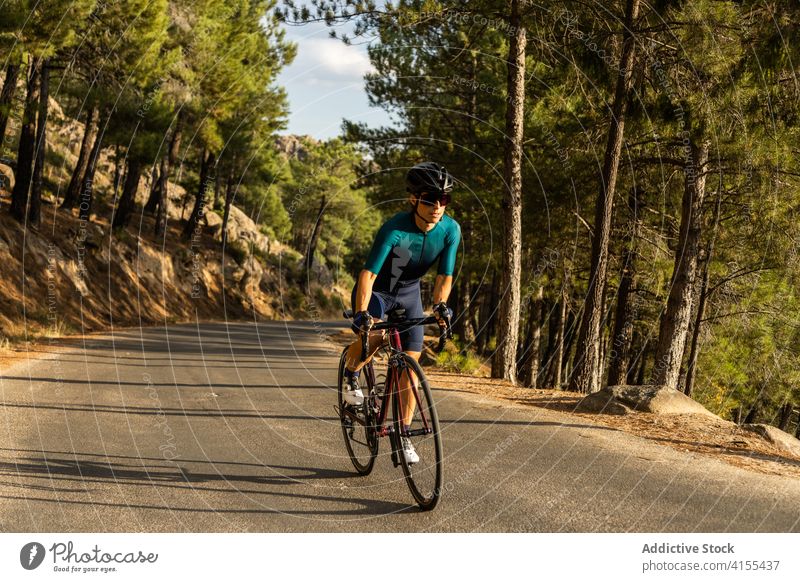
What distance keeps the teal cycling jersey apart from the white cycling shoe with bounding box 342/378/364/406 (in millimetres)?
994

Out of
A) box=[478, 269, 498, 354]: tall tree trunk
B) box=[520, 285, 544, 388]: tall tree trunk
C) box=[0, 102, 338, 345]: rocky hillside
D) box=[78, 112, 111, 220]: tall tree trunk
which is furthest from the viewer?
box=[478, 269, 498, 354]: tall tree trunk

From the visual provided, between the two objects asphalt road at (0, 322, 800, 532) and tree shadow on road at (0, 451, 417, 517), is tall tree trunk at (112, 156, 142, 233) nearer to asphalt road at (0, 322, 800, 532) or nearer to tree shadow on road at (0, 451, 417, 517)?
asphalt road at (0, 322, 800, 532)

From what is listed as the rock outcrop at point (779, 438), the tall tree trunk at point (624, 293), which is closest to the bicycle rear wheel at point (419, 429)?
the rock outcrop at point (779, 438)

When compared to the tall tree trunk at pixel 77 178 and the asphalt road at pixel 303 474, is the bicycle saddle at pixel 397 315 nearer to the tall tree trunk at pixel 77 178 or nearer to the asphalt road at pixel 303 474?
the asphalt road at pixel 303 474

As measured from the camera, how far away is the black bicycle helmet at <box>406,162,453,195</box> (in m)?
6.08

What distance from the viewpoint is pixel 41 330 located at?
22.5 metres

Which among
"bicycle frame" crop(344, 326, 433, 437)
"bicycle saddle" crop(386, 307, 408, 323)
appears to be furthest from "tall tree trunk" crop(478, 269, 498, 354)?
"bicycle saddle" crop(386, 307, 408, 323)

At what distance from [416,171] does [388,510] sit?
262cm

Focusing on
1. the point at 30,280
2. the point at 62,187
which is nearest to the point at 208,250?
the point at 62,187

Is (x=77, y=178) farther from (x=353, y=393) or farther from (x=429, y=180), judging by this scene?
(x=429, y=180)

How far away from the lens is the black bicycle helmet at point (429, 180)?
6.08 metres

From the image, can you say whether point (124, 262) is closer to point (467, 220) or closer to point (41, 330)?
point (41, 330)

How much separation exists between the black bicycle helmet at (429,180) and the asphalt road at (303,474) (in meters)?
2.46

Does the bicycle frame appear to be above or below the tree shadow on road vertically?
above
